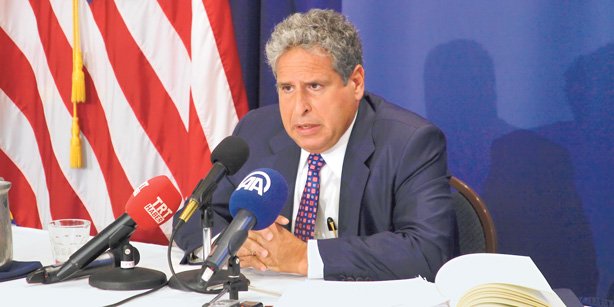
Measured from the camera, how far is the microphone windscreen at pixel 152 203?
1.61m

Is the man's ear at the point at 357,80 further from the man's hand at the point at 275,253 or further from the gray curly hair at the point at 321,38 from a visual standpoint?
the man's hand at the point at 275,253

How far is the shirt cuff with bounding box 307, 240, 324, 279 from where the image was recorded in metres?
1.82

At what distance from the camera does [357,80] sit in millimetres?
2361

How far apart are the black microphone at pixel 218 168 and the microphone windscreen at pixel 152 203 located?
0.18 m

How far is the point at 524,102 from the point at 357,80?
2.61ft

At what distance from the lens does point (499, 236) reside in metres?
2.87

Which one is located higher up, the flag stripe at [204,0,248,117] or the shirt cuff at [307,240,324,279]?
the flag stripe at [204,0,248,117]

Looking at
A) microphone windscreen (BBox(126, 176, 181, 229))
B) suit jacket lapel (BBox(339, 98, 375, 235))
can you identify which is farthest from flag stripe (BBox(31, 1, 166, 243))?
microphone windscreen (BBox(126, 176, 181, 229))

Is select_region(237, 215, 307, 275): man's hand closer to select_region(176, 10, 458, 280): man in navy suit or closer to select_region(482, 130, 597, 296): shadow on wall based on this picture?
select_region(176, 10, 458, 280): man in navy suit

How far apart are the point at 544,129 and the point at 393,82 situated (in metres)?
0.65

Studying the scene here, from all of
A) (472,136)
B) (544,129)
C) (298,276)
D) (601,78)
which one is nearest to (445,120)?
(472,136)

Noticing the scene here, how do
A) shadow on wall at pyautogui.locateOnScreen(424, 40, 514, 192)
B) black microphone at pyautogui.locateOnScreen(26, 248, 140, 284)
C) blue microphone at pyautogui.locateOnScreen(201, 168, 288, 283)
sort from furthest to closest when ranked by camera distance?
shadow on wall at pyautogui.locateOnScreen(424, 40, 514, 192) → black microphone at pyautogui.locateOnScreen(26, 248, 140, 284) → blue microphone at pyautogui.locateOnScreen(201, 168, 288, 283)

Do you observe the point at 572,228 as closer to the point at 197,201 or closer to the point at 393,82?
the point at 393,82

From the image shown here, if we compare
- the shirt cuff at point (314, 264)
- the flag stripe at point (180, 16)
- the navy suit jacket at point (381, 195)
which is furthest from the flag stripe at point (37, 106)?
the shirt cuff at point (314, 264)
